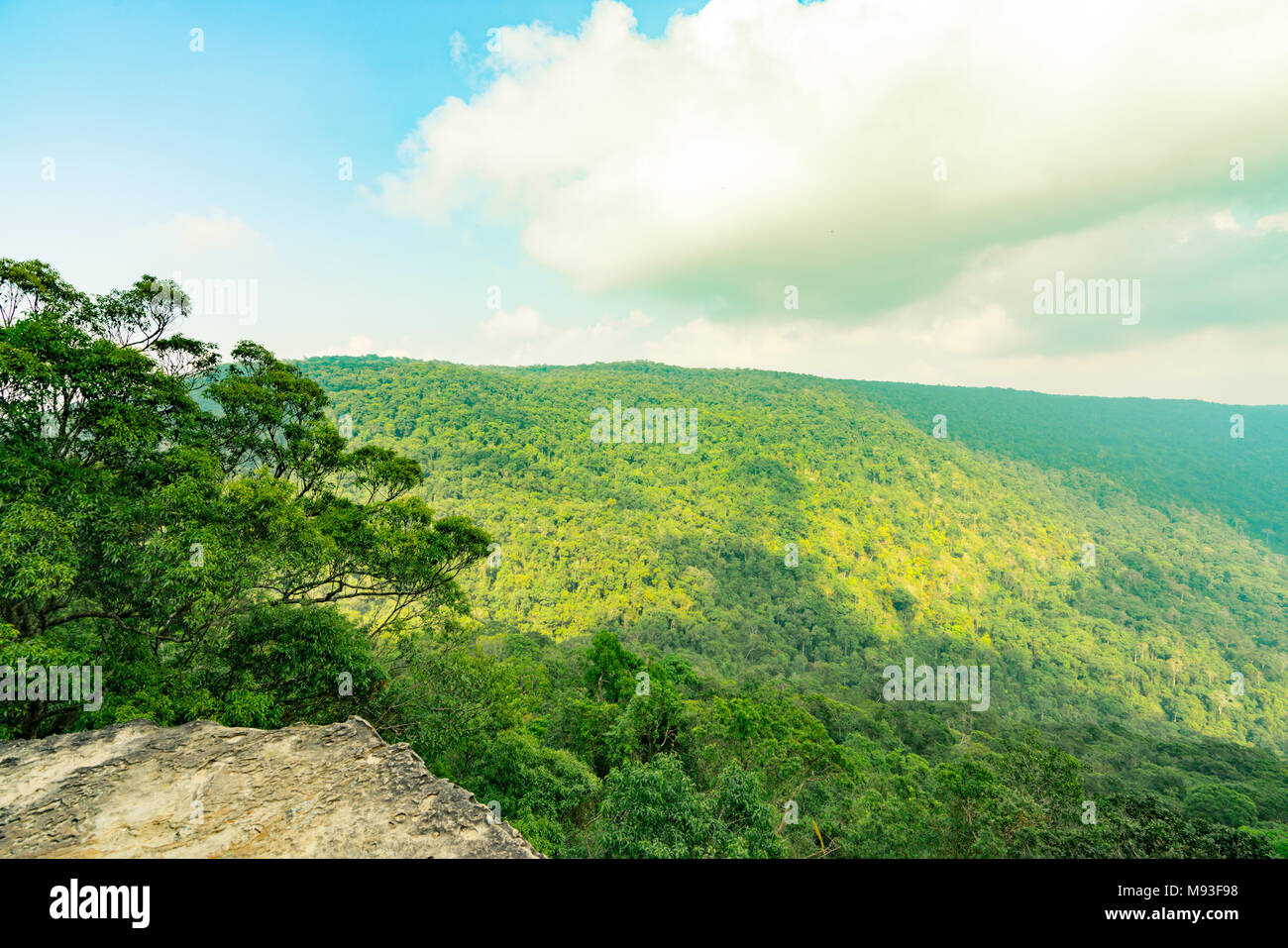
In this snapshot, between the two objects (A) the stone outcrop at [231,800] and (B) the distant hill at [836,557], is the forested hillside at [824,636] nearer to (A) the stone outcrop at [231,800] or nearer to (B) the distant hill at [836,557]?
(B) the distant hill at [836,557]

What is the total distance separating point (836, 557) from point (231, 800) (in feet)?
458

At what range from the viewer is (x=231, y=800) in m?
5.78

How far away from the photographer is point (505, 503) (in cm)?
11288

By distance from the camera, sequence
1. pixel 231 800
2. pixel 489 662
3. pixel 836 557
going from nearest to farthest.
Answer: pixel 231 800
pixel 489 662
pixel 836 557

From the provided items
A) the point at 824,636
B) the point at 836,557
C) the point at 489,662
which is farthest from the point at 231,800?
the point at 836,557

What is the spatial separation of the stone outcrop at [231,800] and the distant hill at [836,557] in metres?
67.0

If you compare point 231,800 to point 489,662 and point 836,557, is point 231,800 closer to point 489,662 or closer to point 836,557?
point 489,662

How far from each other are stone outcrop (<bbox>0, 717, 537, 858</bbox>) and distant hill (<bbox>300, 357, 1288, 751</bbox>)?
6698cm

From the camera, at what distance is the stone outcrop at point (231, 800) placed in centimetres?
518

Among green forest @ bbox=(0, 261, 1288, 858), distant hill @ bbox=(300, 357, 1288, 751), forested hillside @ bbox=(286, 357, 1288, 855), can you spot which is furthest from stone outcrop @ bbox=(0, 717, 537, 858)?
distant hill @ bbox=(300, 357, 1288, 751)

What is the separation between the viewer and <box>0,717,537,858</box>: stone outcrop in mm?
5176

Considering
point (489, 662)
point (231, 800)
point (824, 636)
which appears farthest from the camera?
point (824, 636)
